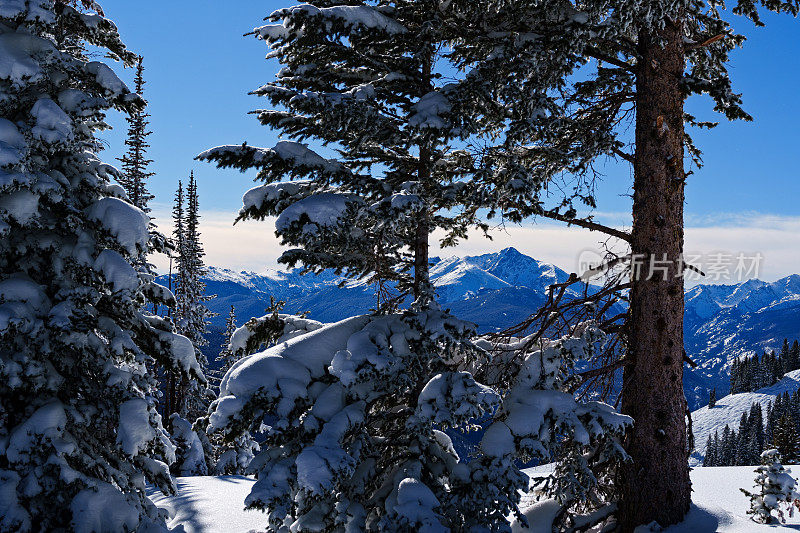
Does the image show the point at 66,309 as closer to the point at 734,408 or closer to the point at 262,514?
the point at 262,514

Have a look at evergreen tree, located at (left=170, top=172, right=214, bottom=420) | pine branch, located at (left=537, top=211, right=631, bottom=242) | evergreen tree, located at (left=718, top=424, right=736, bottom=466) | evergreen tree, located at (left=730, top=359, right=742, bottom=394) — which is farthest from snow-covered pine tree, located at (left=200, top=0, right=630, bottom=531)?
evergreen tree, located at (left=730, top=359, right=742, bottom=394)

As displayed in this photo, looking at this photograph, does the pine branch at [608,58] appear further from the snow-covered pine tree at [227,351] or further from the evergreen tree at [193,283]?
the evergreen tree at [193,283]

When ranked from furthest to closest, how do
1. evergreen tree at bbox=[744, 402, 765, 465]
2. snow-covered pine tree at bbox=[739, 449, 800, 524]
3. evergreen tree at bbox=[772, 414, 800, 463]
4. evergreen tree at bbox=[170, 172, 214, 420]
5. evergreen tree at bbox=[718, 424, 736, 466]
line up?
evergreen tree at bbox=[718, 424, 736, 466] < evergreen tree at bbox=[744, 402, 765, 465] < evergreen tree at bbox=[772, 414, 800, 463] < evergreen tree at bbox=[170, 172, 214, 420] < snow-covered pine tree at bbox=[739, 449, 800, 524]

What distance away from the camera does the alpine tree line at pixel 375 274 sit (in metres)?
6.10

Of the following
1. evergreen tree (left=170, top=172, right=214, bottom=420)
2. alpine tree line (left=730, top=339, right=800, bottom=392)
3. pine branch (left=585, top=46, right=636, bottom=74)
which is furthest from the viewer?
alpine tree line (left=730, top=339, right=800, bottom=392)

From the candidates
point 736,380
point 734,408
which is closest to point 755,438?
point 734,408

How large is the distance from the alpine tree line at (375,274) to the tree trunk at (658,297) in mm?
34

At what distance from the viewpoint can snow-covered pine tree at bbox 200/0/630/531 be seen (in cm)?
580

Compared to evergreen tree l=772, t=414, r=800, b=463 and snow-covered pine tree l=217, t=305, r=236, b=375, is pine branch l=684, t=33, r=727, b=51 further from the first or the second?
evergreen tree l=772, t=414, r=800, b=463

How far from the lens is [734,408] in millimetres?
154000

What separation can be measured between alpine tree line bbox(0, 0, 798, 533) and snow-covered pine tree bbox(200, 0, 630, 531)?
4 cm

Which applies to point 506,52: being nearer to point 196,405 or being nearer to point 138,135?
point 138,135

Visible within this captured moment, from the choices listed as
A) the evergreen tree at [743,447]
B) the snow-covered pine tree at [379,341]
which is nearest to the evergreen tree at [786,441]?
the snow-covered pine tree at [379,341]

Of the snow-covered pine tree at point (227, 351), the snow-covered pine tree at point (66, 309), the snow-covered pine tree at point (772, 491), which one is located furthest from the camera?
the snow-covered pine tree at point (227, 351)
